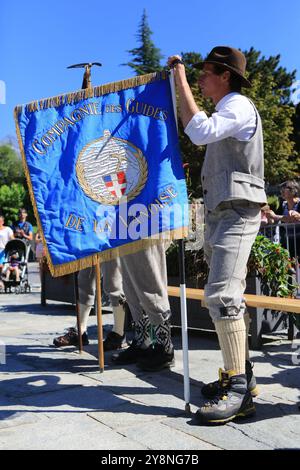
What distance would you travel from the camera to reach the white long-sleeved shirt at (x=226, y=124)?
10.2 ft

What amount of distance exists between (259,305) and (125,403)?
1596 mm

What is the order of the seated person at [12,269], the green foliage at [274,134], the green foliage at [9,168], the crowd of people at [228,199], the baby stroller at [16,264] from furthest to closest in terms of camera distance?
the green foliage at [9,168] < the green foliage at [274,134] < the seated person at [12,269] < the baby stroller at [16,264] < the crowd of people at [228,199]

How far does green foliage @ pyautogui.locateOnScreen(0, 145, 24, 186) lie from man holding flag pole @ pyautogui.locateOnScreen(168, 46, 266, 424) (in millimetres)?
79119

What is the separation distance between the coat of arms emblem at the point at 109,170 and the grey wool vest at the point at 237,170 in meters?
0.61

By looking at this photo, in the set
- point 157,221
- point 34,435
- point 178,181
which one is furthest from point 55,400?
point 178,181

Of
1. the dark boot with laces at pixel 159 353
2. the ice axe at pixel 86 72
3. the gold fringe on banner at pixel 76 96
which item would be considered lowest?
the dark boot with laces at pixel 159 353

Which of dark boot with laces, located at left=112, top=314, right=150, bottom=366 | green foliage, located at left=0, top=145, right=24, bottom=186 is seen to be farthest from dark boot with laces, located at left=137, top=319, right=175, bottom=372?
green foliage, located at left=0, top=145, right=24, bottom=186

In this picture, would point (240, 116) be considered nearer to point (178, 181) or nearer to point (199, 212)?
point (178, 181)

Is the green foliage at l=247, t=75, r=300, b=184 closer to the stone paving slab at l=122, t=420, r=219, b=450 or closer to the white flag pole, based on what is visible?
the white flag pole

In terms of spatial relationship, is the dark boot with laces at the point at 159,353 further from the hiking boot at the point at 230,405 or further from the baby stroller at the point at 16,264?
the baby stroller at the point at 16,264

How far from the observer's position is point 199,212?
622 centimetres

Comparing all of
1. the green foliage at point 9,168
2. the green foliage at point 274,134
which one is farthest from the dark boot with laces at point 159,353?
the green foliage at point 9,168

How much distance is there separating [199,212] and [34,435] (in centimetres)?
373

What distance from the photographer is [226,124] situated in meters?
3.13
